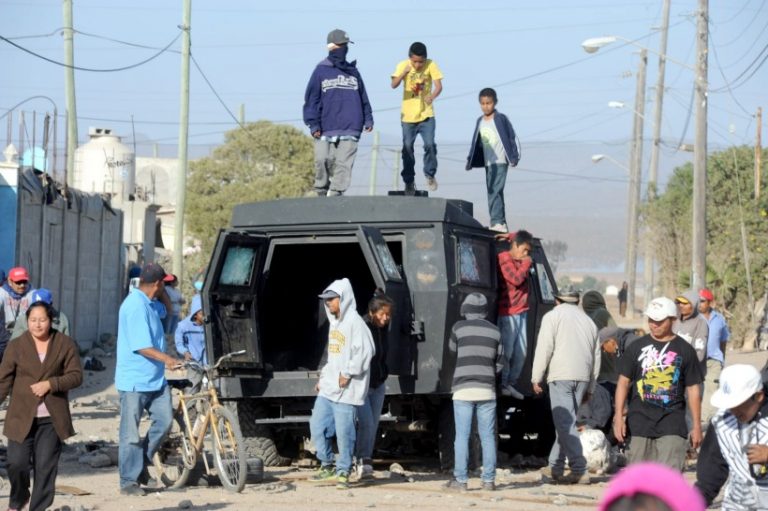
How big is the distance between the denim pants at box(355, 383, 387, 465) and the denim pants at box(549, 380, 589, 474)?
4.92 feet

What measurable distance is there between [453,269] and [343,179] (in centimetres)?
238

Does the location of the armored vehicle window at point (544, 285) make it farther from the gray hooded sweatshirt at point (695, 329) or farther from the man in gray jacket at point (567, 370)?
the man in gray jacket at point (567, 370)

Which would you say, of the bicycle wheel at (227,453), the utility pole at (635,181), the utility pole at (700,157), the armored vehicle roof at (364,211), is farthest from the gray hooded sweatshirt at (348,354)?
the utility pole at (635,181)

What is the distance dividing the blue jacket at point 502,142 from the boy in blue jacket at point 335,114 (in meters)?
1.50

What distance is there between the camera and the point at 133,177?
41.4 m

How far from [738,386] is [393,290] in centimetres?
640

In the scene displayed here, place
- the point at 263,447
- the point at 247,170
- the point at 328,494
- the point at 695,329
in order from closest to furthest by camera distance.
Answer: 1. the point at 328,494
2. the point at 263,447
3. the point at 695,329
4. the point at 247,170

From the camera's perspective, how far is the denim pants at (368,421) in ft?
43.0

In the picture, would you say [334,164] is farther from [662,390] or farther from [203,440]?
[662,390]

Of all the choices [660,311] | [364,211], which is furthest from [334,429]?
[660,311]

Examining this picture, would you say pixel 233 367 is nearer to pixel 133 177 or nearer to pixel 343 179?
pixel 343 179

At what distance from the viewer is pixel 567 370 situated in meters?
13.1

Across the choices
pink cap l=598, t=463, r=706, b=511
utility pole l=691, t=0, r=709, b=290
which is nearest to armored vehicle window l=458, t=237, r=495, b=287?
pink cap l=598, t=463, r=706, b=511

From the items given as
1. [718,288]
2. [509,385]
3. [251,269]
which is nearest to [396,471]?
[509,385]
